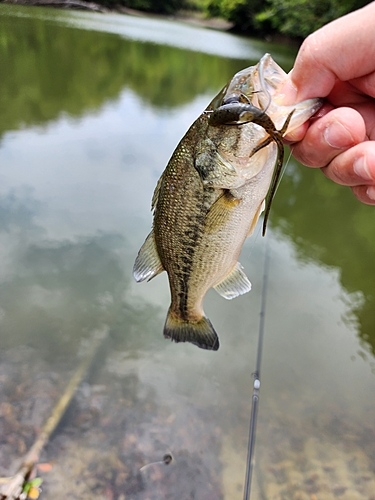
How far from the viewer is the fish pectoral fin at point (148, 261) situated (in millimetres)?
1626

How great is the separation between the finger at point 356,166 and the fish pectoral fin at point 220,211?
518 millimetres

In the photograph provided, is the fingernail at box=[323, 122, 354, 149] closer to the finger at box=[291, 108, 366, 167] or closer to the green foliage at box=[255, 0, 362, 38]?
the finger at box=[291, 108, 366, 167]

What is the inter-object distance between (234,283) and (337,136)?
799 millimetres

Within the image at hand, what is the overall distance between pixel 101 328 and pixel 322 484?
234 cm

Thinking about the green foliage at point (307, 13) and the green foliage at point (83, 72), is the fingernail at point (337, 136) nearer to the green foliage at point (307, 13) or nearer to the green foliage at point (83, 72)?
the green foliage at point (83, 72)

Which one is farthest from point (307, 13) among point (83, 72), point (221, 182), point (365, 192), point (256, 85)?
point (221, 182)

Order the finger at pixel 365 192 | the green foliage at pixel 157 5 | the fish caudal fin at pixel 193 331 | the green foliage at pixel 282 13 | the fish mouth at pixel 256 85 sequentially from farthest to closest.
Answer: the green foliage at pixel 157 5
the green foliage at pixel 282 13
the fish caudal fin at pixel 193 331
the finger at pixel 365 192
the fish mouth at pixel 256 85

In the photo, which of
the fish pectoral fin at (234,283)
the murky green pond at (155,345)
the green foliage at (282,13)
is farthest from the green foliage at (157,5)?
the fish pectoral fin at (234,283)

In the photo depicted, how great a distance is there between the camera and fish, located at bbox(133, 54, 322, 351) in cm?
127

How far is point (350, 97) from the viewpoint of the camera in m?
1.65

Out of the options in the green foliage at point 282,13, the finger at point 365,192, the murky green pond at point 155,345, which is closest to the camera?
the finger at point 365,192

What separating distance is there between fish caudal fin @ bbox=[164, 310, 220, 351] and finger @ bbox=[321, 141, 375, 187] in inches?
37.5

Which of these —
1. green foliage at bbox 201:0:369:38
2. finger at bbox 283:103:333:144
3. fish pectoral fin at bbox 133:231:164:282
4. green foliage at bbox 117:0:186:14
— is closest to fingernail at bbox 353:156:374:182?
finger at bbox 283:103:333:144

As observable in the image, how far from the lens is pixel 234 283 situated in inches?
68.5
